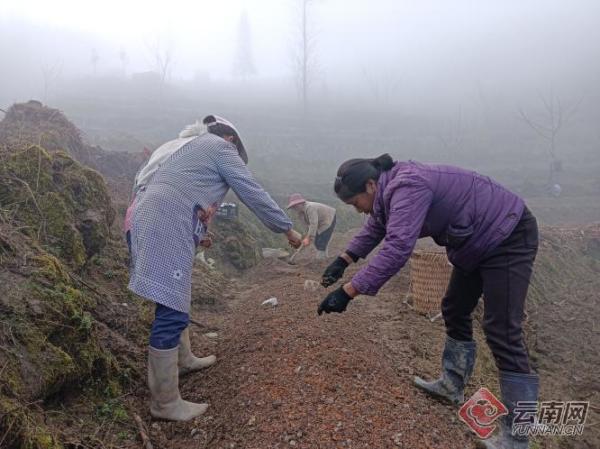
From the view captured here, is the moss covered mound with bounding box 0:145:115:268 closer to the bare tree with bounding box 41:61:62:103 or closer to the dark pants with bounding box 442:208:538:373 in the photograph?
the dark pants with bounding box 442:208:538:373

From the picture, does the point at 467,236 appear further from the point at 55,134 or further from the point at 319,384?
the point at 55,134

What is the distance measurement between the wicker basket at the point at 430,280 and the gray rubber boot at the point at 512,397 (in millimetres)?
2347

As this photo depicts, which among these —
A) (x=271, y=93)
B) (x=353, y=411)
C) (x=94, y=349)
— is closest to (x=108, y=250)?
(x=94, y=349)

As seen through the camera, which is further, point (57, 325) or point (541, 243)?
point (541, 243)

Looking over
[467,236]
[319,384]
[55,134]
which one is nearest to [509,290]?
[467,236]

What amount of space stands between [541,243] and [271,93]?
155ft

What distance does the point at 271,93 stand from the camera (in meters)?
53.6

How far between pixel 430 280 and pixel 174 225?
311 centimetres

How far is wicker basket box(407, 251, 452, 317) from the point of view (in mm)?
4730

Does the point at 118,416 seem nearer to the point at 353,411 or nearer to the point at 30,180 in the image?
the point at 353,411

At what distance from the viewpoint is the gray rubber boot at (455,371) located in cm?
286

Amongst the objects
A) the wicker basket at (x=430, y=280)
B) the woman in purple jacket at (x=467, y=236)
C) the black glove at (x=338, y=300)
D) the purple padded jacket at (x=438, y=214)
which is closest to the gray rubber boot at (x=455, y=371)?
the woman in purple jacket at (x=467, y=236)

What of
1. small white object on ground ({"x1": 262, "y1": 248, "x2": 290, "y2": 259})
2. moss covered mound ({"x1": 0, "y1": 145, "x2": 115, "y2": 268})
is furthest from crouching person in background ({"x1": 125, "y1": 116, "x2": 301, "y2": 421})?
small white object on ground ({"x1": 262, "y1": 248, "x2": 290, "y2": 259})

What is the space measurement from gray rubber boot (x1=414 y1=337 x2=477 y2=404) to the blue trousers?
5.53 ft
